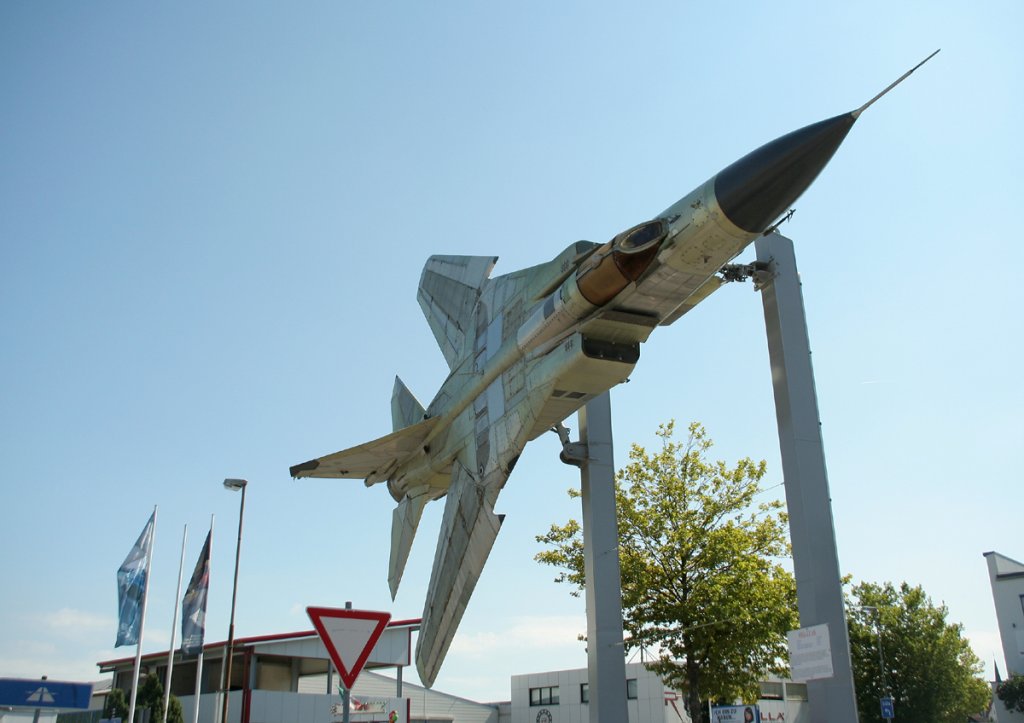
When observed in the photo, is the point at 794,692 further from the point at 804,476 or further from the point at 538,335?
the point at 804,476

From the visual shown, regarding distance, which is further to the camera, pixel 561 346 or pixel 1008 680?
pixel 1008 680

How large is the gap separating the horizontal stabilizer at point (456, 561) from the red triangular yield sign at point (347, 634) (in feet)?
19.2

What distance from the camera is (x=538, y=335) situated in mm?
11156

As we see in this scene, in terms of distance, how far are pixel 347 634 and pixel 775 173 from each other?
6344mm

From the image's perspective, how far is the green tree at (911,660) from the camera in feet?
112

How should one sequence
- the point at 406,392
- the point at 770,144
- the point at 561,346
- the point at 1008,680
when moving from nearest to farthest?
the point at 770,144 → the point at 561,346 → the point at 406,392 → the point at 1008,680

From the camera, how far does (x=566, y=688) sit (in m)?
40.2

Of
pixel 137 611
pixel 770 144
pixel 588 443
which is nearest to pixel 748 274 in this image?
pixel 770 144

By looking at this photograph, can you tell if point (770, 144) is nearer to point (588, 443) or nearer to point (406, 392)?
point (588, 443)

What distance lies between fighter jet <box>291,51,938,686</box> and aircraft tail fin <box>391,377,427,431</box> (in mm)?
2032

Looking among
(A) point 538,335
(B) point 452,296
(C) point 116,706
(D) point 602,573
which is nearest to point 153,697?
(C) point 116,706

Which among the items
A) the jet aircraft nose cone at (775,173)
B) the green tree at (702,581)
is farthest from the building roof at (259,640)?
the jet aircraft nose cone at (775,173)

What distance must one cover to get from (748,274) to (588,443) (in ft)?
13.2

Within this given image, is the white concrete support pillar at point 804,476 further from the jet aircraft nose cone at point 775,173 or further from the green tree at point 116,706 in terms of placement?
the green tree at point 116,706
